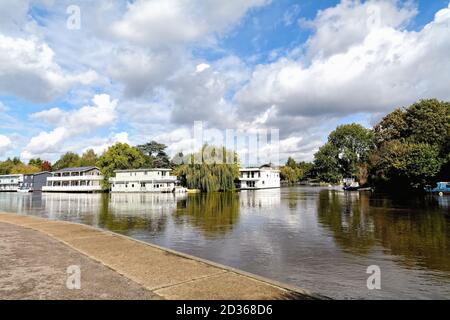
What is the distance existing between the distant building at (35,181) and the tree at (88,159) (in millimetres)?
15724

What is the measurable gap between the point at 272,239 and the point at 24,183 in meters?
99.2

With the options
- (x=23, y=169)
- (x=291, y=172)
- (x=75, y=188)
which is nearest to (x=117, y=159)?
(x=75, y=188)

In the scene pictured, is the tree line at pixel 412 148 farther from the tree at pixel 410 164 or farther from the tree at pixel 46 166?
the tree at pixel 46 166

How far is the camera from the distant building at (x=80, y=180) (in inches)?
3029

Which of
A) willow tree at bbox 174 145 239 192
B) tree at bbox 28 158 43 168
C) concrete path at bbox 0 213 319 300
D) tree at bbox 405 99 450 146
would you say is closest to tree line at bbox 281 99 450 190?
tree at bbox 405 99 450 146

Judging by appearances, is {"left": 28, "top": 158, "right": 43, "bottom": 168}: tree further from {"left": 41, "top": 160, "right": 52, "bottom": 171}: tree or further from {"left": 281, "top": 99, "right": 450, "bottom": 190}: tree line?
{"left": 281, "top": 99, "right": 450, "bottom": 190}: tree line

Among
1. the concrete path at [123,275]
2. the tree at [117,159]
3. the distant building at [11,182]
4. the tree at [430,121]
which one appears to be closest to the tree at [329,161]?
the tree at [430,121]

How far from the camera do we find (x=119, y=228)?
18.3 metres

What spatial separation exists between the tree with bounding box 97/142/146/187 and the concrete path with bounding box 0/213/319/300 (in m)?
67.3

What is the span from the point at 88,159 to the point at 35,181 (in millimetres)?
24644

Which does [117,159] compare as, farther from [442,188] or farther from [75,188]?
[442,188]

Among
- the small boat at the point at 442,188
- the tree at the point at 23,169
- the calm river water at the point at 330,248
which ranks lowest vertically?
the calm river water at the point at 330,248
